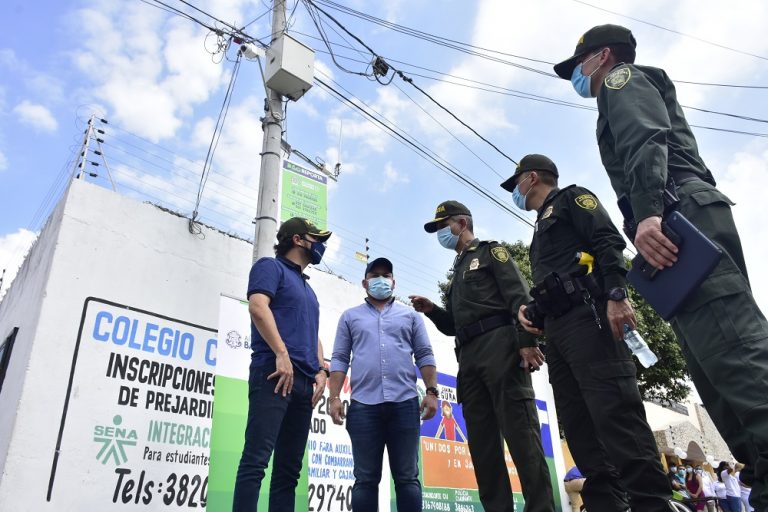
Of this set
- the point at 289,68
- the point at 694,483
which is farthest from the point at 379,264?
the point at 694,483

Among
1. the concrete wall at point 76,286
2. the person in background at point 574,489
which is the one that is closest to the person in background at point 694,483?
the person in background at point 574,489

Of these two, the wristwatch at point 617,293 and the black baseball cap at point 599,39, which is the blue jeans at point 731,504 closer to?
the wristwatch at point 617,293

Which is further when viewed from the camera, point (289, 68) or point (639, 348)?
point (289, 68)

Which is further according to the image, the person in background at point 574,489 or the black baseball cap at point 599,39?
the person in background at point 574,489

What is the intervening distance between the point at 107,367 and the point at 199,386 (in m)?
0.72

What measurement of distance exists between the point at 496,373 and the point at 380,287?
1.04 meters

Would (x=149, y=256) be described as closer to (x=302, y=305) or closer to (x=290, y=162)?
(x=290, y=162)

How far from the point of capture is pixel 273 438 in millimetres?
2580

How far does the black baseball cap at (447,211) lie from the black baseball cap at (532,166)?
0.48 metres

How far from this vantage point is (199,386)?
4.33 m

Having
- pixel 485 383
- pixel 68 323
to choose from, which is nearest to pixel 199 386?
pixel 68 323

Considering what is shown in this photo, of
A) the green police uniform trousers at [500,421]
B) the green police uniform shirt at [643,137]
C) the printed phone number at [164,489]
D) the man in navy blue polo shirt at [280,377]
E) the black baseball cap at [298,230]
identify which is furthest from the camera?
the printed phone number at [164,489]

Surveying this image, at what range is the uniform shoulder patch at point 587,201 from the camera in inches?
101

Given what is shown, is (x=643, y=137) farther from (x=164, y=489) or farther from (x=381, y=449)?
(x=164, y=489)
